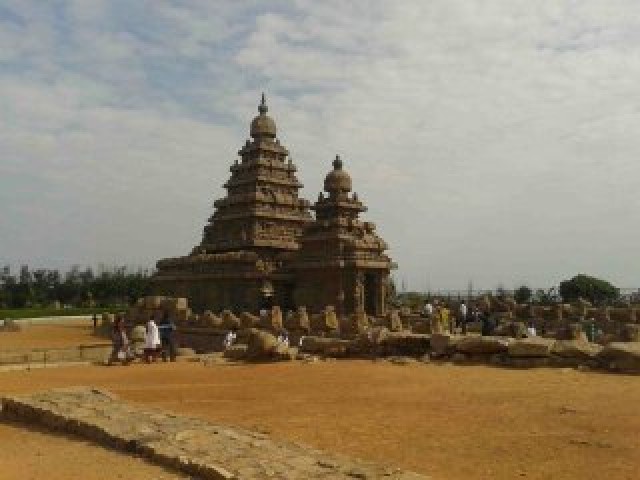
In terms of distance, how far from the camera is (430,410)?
34.1 ft

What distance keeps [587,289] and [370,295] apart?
28992 mm

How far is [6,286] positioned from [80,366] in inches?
→ 2703

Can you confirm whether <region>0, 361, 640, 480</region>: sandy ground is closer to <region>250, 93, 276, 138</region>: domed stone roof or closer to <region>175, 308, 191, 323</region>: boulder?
<region>175, 308, 191, 323</region>: boulder

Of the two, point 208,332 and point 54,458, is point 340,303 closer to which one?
point 208,332

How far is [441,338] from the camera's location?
55.6ft

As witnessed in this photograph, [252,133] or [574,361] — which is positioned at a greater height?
[252,133]

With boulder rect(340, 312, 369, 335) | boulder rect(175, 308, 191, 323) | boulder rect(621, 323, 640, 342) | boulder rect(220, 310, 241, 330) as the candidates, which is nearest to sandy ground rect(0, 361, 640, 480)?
boulder rect(621, 323, 640, 342)

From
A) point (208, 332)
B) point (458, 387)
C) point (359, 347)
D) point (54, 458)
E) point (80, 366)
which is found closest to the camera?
point (54, 458)

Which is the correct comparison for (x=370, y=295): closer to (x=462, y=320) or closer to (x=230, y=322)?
(x=462, y=320)

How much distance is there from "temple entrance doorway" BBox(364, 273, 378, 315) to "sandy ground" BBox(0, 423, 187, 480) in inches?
1130

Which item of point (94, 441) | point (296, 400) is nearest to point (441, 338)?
point (296, 400)

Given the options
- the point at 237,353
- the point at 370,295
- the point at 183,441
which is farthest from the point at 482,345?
the point at 370,295

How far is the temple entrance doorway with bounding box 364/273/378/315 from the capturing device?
37562 millimetres

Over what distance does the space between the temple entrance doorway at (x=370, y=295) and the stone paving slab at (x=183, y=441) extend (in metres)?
26.9
